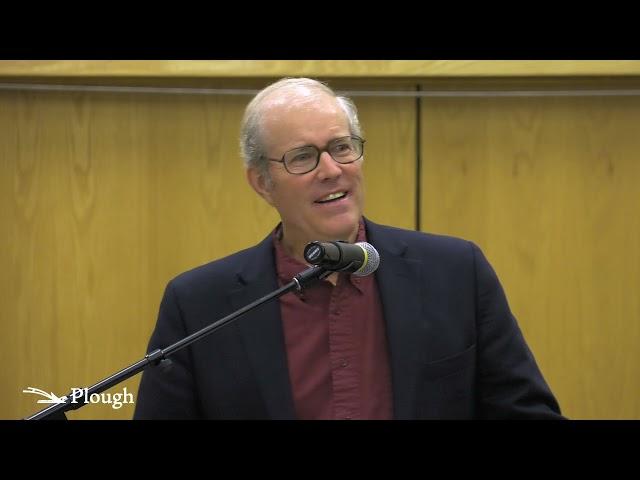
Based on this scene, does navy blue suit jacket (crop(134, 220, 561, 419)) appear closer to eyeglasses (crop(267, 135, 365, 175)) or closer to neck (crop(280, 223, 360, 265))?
neck (crop(280, 223, 360, 265))

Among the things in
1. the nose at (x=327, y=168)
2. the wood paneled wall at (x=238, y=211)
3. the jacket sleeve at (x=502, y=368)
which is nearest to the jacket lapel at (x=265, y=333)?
the nose at (x=327, y=168)

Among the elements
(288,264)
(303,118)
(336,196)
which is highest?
(303,118)

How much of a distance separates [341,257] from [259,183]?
2.13ft

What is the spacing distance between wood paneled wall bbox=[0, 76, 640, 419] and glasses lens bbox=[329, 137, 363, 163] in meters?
0.72

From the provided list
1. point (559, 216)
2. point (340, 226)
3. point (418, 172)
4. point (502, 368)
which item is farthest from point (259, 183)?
point (559, 216)

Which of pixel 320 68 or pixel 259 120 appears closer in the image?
pixel 259 120

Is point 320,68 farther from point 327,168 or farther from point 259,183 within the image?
point 327,168

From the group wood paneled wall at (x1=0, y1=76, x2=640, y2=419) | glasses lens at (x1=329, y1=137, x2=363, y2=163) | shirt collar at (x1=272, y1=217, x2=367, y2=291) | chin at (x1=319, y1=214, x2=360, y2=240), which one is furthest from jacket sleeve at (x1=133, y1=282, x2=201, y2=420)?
wood paneled wall at (x1=0, y1=76, x2=640, y2=419)

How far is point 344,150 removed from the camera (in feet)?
5.92

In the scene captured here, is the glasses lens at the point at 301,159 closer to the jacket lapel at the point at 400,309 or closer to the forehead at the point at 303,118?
the forehead at the point at 303,118

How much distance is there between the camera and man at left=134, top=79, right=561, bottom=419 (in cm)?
173

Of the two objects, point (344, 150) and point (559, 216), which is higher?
point (344, 150)

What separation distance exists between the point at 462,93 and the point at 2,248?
126 cm

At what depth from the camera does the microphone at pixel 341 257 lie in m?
1.30
